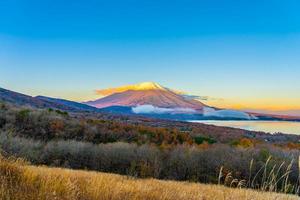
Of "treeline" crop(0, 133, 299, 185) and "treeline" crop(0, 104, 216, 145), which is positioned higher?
"treeline" crop(0, 104, 216, 145)

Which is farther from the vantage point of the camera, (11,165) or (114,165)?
(114,165)

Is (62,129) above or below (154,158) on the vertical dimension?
above

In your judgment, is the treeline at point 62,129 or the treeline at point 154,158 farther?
the treeline at point 62,129

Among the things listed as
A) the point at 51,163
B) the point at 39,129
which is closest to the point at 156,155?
the point at 51,163

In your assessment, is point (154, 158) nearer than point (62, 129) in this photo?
Yes

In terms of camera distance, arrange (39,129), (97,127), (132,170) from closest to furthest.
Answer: (132,170) < (39,129) < (97,127)

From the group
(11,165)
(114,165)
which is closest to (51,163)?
(114,165)

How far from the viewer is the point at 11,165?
22.6 ft

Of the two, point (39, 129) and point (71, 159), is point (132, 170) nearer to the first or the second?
point (71, 159)

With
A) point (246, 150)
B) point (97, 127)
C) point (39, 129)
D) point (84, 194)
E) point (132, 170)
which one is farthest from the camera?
point (97, 127)

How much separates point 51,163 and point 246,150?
17.9 m

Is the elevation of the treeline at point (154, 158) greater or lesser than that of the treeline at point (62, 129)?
lesser

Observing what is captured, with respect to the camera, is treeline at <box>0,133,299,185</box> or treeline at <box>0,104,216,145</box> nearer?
treeline at <box>0,133,299,185</box>

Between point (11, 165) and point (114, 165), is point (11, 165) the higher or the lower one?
the higher one
